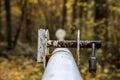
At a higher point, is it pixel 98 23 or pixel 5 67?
pixel 98 23

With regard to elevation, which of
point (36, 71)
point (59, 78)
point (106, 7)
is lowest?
point (36, 71)

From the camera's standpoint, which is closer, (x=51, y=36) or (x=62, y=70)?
(x=62, y=70)

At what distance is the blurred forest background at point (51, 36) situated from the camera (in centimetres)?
1090

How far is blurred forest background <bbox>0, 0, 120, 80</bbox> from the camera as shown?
10898mm

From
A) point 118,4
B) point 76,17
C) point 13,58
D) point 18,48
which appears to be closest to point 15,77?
point 13,58

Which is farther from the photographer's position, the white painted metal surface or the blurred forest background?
the blurred forest background

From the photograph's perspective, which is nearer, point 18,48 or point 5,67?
point 5,67

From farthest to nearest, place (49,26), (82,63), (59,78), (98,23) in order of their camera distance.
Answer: (49,26)
(98,23)
(82,63)
(59,78)

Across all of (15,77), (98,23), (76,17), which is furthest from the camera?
(76,17)

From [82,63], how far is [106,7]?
3830mm

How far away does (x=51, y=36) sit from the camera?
1580 centimetres

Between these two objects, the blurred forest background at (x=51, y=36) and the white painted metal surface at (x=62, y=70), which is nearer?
the white painted metal surface at (x=62, y=70)

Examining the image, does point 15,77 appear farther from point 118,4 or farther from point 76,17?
point 76,17

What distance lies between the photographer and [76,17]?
75.2 ft
